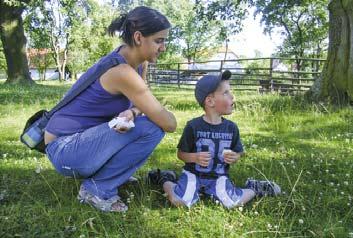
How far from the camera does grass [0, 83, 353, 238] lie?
238 centimetres

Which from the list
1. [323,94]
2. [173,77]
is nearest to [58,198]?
[323,94]

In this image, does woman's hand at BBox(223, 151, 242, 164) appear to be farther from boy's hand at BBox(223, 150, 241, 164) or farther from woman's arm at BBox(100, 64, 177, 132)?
woman's arm at BBox(100, 64, 177, 132)

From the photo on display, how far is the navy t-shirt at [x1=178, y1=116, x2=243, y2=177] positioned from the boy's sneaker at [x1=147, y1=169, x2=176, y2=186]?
0.78 ft

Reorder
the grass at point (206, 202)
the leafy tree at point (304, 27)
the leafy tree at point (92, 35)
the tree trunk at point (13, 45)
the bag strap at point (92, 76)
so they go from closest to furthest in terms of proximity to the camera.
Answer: the grass at point (206, 202)
the bag strap at point (92, 76)
the tree trunk at point (13, 45)
the leafy tree at point (304, 27)
the leafy tree at point (92, 35)

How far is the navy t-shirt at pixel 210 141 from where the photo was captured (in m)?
2.95

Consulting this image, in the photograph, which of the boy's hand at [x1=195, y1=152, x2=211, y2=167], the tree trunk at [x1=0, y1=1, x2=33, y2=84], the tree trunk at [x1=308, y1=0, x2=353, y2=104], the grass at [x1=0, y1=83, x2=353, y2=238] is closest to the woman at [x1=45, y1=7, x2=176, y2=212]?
the grass at [x1=0, y1=83, x2=353, y2=238]

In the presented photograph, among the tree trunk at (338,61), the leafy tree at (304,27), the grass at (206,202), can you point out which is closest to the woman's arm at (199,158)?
the grass at (206,202)

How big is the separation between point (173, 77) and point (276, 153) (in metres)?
22.1

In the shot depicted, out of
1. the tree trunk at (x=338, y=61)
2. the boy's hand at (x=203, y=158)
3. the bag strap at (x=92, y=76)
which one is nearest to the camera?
the bag strap at (x=92, y=76)

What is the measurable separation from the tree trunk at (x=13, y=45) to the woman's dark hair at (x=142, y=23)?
50.0 feet

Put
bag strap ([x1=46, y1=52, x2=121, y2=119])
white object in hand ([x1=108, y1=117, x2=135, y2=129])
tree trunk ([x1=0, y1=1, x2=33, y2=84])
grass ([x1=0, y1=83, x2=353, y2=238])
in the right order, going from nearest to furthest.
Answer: grass ([x1=0, y1=83, x2=353, y2=238])
white object in hand ([x1=108, y1=117, x2=135, y2=129])
bag strap ([x1=46, y1=52, x2=121, y2=119])
tree trunk ([x1=0, y1=1, x2=33, y2=84])

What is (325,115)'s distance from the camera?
20.2 feet

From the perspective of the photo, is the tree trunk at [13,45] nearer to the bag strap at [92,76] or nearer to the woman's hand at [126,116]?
the bag strap at [92,76]

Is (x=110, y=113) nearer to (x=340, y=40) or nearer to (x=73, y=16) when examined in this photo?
(x=340, y=40)
